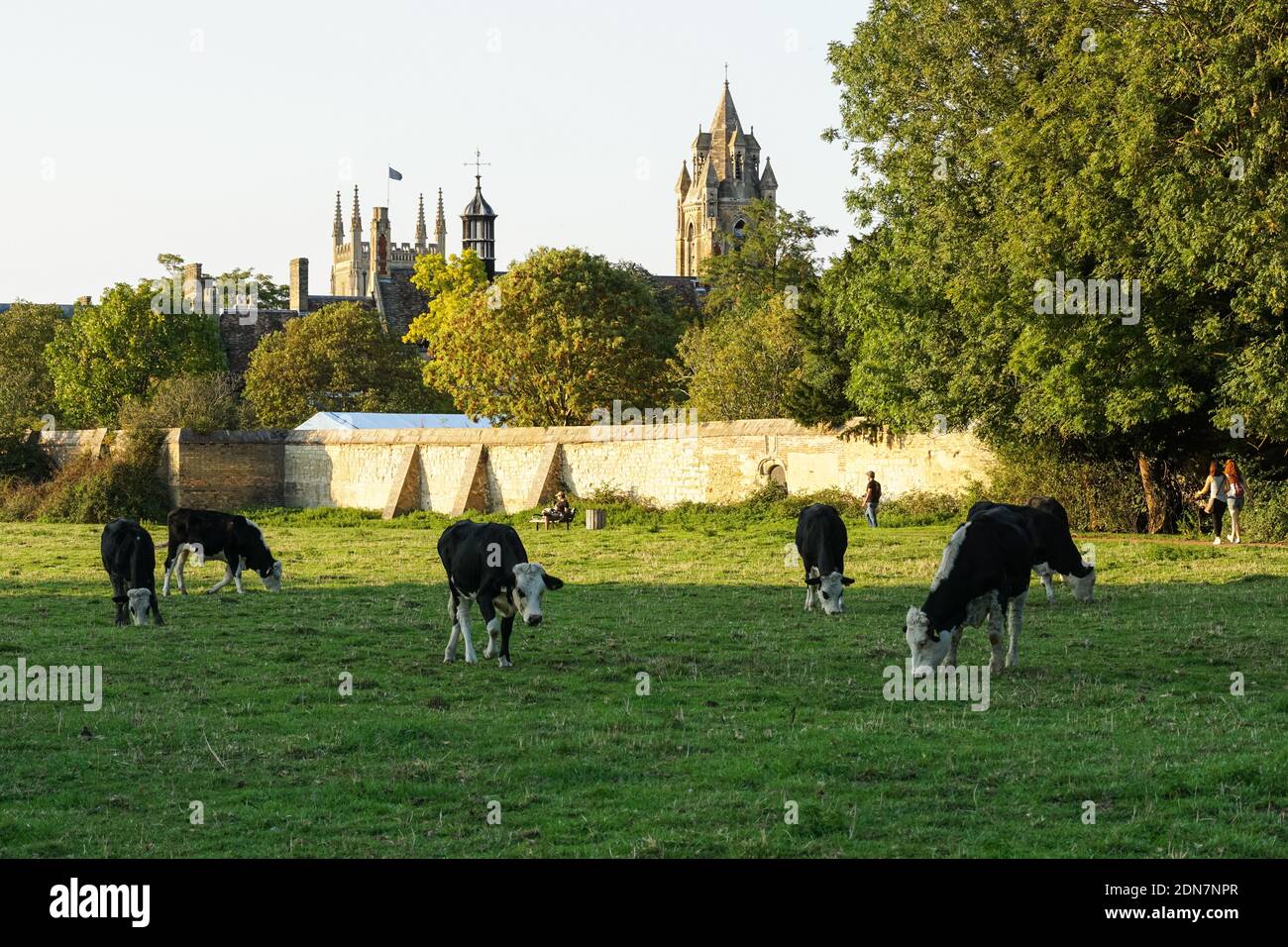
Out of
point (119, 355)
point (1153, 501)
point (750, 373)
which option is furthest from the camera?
point (119, 355)

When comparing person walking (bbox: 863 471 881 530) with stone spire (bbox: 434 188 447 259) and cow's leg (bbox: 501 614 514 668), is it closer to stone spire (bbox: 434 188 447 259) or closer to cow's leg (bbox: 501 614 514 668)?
cow's leg (bbox: 501 614 514 668)

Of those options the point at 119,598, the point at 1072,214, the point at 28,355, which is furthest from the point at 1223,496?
the point at 28,355

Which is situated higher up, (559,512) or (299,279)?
(299,279)

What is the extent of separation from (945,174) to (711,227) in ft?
374

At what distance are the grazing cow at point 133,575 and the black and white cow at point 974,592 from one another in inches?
351

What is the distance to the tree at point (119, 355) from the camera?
64188 millimetres

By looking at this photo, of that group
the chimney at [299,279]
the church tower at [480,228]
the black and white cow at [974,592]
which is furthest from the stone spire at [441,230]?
the black and white cow at [974,592]

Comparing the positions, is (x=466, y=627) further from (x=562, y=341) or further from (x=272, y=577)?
(x=562, y=341)

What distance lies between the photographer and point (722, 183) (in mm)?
145375

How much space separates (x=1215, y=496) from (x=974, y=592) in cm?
1618

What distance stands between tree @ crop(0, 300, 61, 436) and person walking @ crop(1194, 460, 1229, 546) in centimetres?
5258

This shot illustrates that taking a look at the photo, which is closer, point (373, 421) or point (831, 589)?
point (831, 589)

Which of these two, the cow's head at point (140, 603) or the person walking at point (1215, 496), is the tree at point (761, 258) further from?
the cow's head at point (140, 603)

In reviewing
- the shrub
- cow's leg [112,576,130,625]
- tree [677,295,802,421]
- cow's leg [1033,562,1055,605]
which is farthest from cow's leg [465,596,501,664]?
tree [677,295,802,421]
